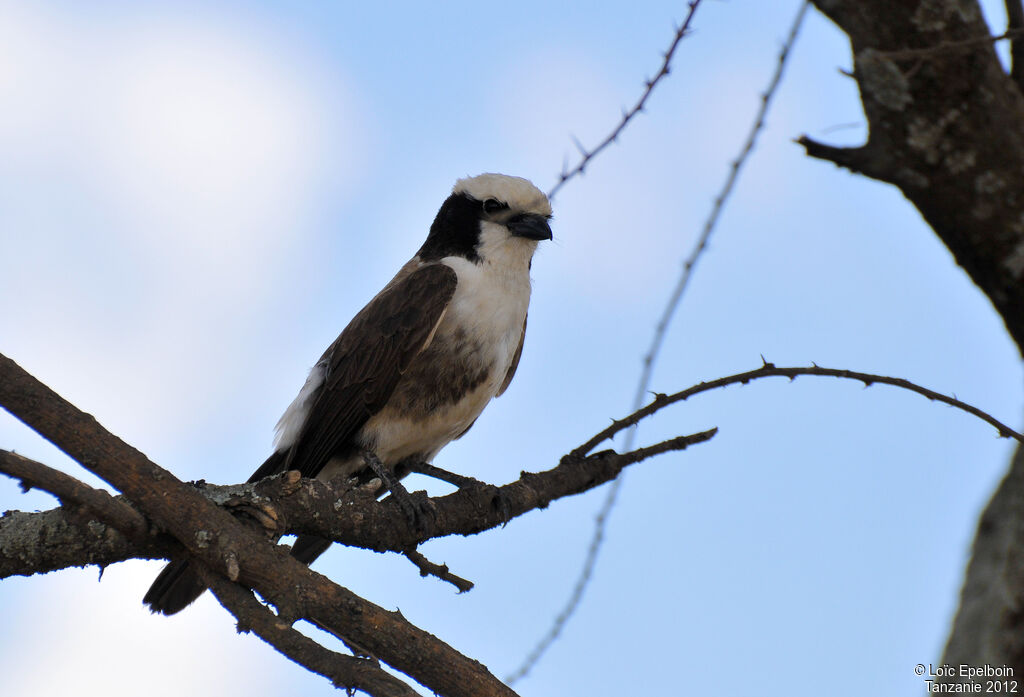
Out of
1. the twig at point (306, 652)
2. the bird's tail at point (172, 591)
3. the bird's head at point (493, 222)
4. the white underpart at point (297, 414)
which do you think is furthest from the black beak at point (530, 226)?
the twig at point (306, 652)

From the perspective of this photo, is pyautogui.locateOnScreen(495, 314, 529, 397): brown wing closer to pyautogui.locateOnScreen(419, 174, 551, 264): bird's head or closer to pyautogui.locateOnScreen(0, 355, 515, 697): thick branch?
pyautogui.locateOnScreen(419, 174, 551, 264): bird's head

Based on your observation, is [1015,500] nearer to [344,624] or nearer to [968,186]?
[968,186]

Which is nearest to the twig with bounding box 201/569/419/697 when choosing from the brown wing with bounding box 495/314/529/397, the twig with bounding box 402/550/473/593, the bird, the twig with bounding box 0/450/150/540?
the twig with bounding box 0/450/150/540

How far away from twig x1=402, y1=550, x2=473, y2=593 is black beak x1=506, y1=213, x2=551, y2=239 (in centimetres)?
184

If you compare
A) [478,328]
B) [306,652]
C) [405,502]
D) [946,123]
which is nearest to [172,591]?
[405,502]

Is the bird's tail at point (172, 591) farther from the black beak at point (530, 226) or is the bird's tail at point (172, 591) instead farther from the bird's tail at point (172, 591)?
the black beak at point (530, 226)

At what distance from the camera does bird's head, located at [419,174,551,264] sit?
4727 millimetres

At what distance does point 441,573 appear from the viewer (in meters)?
3.20

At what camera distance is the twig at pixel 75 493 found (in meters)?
2.29

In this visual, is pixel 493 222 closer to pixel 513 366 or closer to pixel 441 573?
pixel 513 366

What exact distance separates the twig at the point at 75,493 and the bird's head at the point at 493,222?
2425 mm

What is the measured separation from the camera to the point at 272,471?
14.2ft

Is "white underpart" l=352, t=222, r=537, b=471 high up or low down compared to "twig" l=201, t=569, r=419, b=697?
up

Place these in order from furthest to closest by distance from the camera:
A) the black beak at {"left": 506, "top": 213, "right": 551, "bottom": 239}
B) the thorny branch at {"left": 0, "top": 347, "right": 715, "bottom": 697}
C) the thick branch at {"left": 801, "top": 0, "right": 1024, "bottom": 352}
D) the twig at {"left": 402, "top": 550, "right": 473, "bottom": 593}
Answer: the black beak at {"left": 506, "top": 213, "right": 551, "bottom": 239} < the twig at {"left": 402, "top": 550, "right": 473, "bottom": 593} < the thorny branch at {"left": 0, "top": 347, "right": 715, "bottom": 697} < the thick branch at {"left": 801, "top": 0, "right": 1024, "bottom": 352}
